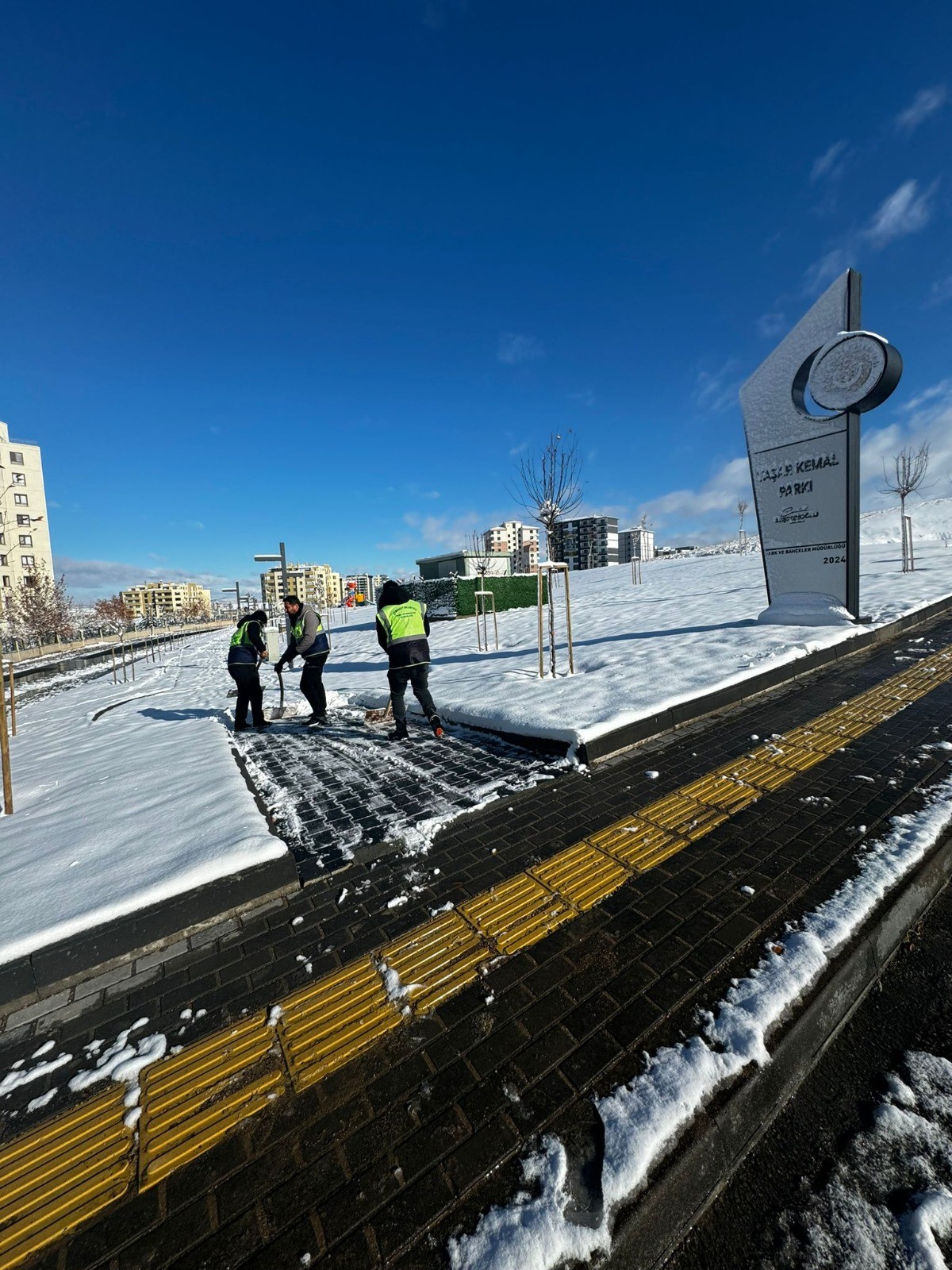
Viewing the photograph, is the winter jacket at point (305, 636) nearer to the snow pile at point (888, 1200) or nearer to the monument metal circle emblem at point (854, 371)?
the snow pile at point (888, 1200)

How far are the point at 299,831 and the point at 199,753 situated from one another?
2.43m

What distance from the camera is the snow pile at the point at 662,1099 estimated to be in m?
1.33

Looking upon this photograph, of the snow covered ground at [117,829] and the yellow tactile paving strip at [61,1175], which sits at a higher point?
the snow covered ground at [117,829]

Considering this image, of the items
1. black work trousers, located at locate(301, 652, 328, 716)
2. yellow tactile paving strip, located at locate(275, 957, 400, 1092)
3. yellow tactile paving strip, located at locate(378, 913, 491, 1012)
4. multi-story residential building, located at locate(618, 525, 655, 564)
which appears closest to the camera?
yellow tactile paving strip, located at locate(275, 957, 400, 1092)

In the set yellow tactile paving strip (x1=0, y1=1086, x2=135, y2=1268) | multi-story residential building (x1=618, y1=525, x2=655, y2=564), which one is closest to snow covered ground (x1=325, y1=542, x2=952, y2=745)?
yellow tactile paving strip (x1=0, y1=1086, x2=135, y2=1268)

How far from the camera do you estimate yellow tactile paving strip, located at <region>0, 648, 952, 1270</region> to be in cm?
156

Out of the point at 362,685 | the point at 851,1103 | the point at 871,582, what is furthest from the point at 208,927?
the point at 871,582

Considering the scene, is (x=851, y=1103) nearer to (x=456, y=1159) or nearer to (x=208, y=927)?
(x=456, y=1159)

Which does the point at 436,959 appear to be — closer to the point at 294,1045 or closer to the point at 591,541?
the point at 294,1045

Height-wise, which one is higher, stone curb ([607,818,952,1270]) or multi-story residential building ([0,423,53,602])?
multi-story residential building ([0,423,53,602])

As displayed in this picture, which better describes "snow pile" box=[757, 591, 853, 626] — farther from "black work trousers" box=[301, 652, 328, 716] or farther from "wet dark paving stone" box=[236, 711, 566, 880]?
"black work trousers" box=[301, 652, 328, 716]

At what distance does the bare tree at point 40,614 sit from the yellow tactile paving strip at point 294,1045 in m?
42.7

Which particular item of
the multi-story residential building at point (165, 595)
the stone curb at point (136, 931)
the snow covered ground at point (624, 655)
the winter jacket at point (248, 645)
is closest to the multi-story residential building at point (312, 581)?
the multi-story residential building at point (165, 595)

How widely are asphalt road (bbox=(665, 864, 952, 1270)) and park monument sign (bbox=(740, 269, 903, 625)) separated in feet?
29.4
